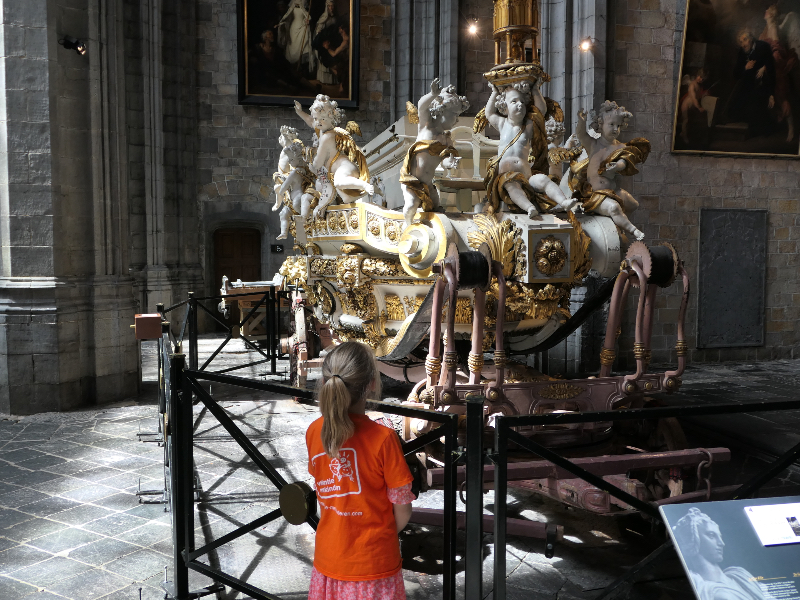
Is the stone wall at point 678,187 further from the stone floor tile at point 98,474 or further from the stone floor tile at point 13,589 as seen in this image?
the stone floor tile at point 13,589

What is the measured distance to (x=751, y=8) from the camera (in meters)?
9.22

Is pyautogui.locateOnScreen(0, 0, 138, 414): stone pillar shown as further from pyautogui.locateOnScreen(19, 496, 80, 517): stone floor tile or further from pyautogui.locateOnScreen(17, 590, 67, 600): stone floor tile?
pyautogui.locateOnScreen(17, 590, 67, 600): stone floor tile

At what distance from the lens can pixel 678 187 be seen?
9328 mm

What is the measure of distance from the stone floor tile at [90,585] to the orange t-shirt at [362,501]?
1.52m

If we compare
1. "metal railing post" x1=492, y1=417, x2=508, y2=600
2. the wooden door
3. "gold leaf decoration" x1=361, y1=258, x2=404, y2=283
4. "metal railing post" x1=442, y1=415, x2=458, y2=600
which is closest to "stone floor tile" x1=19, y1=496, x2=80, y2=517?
"gold leaf decoration" x1=361, y1=258, x2=404, y2=283

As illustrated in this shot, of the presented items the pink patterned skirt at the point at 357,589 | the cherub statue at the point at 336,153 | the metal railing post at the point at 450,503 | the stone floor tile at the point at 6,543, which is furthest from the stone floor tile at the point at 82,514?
the cherub statue at the point at 336,153

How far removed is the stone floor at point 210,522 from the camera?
321cm

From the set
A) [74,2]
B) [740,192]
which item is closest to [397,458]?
[74,2]

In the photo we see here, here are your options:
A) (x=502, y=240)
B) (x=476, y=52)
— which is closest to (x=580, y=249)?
(x=502, y=240)

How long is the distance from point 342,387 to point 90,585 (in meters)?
2.03

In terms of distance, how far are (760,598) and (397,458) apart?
0.99m

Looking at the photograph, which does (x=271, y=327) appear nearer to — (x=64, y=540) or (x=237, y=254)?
(x=64, y=540)

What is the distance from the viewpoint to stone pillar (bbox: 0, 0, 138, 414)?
20.9 ft

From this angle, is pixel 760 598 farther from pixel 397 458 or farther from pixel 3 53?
pixel 3 53
